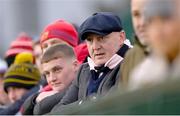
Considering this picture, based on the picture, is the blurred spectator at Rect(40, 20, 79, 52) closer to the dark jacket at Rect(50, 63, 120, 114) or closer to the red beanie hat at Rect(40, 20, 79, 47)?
the red beanie hat at Rect(40, 20, 79, 47)

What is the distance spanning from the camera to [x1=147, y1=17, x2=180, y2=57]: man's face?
367cm

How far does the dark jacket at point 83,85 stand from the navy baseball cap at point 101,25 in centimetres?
32

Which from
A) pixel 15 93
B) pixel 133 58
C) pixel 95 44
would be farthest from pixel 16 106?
pixel 133 58

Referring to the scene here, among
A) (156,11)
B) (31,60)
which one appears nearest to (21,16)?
(31,60)

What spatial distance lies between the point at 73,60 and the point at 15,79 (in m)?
2.52

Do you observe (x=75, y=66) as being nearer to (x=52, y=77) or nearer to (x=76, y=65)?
(x=76, y=65)

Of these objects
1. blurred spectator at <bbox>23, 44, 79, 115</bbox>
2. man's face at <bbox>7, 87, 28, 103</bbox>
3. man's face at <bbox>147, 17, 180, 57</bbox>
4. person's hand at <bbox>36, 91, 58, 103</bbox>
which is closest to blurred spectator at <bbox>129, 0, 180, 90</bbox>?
man's face at <bbox>147, 17, 180, 57</bbox>

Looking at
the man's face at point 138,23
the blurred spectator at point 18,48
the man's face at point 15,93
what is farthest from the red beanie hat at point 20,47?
the man's face at point 138,23

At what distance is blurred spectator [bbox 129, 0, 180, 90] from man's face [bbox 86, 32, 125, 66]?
329 centimetres

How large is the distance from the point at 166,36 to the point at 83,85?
142 inches

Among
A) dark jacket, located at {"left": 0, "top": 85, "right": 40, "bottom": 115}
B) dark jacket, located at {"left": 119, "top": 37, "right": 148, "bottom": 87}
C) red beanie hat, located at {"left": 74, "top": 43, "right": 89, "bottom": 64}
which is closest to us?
dark jacket, located at {"left": 119, "top": 37, "right": 148, "bottom": 87}

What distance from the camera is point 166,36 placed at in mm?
3668

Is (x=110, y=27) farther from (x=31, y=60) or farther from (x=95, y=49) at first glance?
(x=31, y=60)

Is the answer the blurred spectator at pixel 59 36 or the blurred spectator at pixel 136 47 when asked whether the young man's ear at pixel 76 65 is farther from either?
the blurred spectator at pixel 136 47
